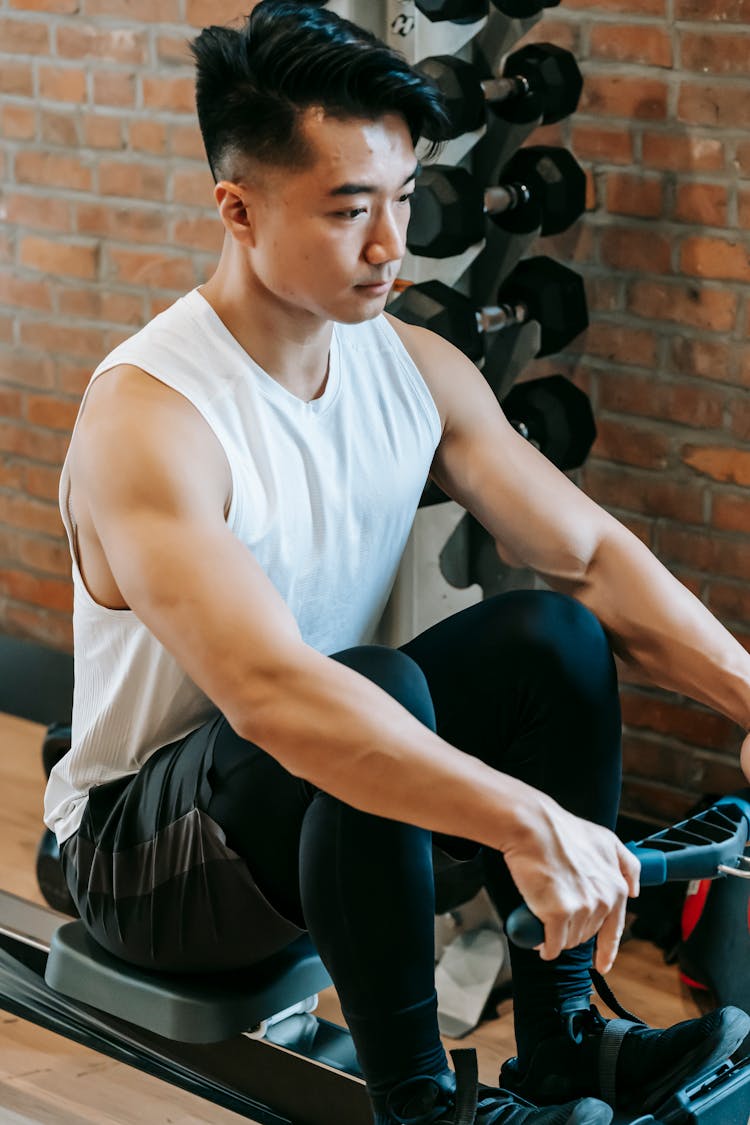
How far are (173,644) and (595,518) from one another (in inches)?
20.9

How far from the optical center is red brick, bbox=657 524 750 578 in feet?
7.30

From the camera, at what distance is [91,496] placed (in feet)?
4.28

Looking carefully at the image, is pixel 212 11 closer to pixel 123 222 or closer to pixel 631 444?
pixel 123 222

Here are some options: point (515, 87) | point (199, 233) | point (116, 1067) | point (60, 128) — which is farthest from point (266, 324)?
point (60, 128)

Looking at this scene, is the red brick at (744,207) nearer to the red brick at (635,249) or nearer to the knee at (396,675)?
the red brick at (635,249)

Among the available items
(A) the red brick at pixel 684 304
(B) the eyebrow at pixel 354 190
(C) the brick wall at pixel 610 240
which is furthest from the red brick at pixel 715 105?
(B) the eyebrow at pixel 354 190

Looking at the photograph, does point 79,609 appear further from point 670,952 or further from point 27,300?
point 27,300

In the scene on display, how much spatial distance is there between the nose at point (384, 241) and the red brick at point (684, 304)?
2.98ft

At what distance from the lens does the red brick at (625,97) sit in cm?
212

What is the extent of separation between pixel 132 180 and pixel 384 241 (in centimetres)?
149

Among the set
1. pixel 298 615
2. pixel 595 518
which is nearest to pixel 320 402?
pixel 298 615

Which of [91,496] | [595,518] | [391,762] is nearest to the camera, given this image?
[391,762]

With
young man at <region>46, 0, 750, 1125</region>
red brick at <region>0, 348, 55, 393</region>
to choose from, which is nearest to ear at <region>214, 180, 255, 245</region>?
young man at <region>46, 0, 750, 1125</region>

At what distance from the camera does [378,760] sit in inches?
46.5
